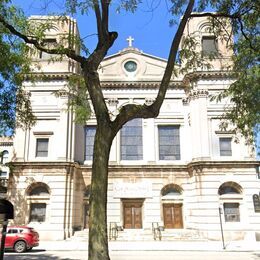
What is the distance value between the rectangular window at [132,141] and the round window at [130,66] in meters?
4.98

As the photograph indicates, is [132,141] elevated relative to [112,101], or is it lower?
lower

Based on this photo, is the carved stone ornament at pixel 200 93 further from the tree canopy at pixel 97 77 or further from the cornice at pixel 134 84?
the tree canopy at pixel 97 77

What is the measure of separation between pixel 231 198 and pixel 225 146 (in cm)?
427

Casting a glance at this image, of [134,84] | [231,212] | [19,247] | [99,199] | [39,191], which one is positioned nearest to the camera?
[99,199]

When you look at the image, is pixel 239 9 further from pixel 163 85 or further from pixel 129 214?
pixel 129 214

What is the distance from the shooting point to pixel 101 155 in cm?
814

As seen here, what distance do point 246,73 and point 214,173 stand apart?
16.2m

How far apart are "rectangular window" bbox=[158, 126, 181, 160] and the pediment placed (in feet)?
15.8

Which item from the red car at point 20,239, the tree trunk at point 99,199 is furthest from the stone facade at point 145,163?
the tree trunk at point 99,199

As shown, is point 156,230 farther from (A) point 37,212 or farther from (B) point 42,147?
(B) point 42,147

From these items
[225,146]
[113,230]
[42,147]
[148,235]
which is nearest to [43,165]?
[42,147]

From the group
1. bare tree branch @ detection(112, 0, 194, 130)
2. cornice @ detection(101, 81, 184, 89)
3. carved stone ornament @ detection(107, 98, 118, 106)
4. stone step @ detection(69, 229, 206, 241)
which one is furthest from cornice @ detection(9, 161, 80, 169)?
bare tree branch @ detection(112, 0, 194, 130)

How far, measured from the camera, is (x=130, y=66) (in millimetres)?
34312

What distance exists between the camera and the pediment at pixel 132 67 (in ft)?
111
